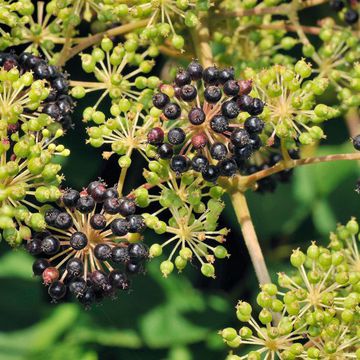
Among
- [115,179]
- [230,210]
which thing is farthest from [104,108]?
[230,210]

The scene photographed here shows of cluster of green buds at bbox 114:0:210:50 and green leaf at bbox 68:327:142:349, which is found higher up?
cluster of green buds at bbox 114:0:210:50

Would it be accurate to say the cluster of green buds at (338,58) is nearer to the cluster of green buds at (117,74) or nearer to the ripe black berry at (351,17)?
the ripe black berry at (351,17)

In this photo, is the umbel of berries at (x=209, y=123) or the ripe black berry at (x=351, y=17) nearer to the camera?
the umbel of berries at (x=209, y=123)

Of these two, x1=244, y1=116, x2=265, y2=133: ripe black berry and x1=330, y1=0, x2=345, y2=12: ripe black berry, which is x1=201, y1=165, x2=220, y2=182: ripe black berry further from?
x1=330, y1=0, x2=345, y2=12: ripe black berry

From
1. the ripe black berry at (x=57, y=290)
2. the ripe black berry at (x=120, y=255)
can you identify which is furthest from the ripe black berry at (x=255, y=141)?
the ripe black berry at (x=57, y=290)

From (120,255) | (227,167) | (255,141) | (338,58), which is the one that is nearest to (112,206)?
(120,255)

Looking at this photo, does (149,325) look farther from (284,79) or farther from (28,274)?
(284,79)

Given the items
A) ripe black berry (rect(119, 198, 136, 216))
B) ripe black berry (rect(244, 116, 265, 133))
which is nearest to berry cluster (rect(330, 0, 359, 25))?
ripe black berry (rect(244, 116, 265, 133))

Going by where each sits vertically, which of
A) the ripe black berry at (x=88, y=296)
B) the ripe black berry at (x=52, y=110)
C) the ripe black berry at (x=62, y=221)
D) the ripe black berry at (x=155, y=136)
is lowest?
the ripe black berry at (x=88, y=296)

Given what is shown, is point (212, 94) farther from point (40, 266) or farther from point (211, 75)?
point (40, 266)
